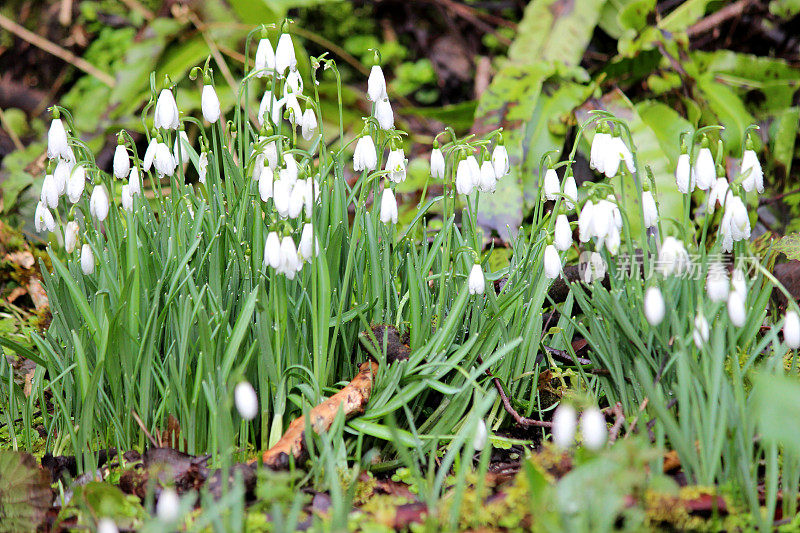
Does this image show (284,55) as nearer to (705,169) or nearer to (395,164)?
(395,164)

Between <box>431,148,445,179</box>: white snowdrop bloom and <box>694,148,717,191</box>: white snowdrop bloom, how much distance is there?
736 millimetres

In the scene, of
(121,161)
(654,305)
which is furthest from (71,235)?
(654,305)

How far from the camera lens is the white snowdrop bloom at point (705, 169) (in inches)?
74.2

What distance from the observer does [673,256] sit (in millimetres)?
1750

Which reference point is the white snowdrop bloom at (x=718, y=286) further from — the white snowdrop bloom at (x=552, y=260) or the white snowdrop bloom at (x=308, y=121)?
the white snowdrop bloom at (x=308, y=121)

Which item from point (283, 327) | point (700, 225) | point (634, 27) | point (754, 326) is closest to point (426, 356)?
point (283, 327)

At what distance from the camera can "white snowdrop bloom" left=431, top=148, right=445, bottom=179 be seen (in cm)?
219

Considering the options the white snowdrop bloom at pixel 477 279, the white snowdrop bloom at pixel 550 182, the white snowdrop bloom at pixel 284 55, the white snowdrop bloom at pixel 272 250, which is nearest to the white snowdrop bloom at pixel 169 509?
the white snowdrop bloom at pixel 272 250

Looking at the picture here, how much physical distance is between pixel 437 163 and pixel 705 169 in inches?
30.3

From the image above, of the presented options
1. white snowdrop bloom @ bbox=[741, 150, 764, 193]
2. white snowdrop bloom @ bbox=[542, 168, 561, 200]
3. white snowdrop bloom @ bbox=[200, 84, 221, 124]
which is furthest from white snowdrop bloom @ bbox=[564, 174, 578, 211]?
white snowdrop bloom @ bbox=[200, 84, 221, 124]

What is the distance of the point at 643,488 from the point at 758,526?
12.9 inches

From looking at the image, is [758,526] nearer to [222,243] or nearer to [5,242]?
[222,243]

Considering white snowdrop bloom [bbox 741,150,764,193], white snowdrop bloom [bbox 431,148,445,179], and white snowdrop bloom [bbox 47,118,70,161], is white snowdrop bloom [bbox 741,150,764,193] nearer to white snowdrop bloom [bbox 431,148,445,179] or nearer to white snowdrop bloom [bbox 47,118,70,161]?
white snowdrop bloom [bbox 431,148,445,179]

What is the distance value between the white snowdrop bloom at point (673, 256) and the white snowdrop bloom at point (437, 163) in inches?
28.7
